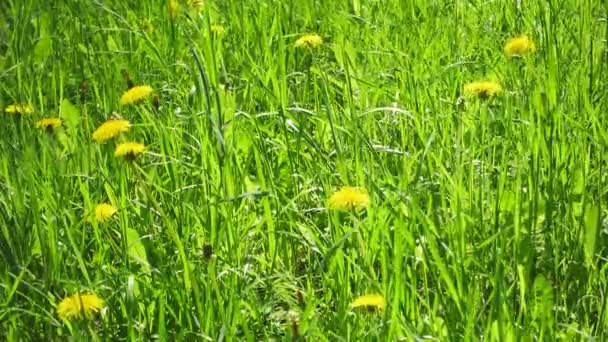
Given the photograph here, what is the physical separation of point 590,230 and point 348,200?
0.38m

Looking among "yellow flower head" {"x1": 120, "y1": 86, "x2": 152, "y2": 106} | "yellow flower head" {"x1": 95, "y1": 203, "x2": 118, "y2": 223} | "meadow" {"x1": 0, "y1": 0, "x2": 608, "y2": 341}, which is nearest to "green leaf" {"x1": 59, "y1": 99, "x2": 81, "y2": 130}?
"meadow" {"x1": 0, "y1": 0, "x2": 608, "y2": 341}

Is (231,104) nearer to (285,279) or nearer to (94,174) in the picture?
(94,174)

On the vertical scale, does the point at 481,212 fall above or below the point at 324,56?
below

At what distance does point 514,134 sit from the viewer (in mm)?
2008

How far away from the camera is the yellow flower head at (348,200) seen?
1638mm

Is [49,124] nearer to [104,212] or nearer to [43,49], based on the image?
[104,212]

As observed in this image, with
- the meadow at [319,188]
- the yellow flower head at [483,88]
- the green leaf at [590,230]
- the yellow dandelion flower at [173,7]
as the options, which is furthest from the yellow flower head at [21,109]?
the green leaf at [590,230]

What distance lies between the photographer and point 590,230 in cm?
159

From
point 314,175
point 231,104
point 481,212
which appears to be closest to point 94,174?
point 231,104

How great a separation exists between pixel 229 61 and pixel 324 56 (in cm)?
26

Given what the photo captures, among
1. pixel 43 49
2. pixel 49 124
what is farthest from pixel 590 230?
pixel 43 49

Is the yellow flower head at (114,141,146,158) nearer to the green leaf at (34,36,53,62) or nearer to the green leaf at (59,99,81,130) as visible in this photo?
the green leaf at (59,99,81,130)

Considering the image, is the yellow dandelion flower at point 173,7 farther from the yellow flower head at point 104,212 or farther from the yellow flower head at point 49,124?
the yellow flower head at point 104,212

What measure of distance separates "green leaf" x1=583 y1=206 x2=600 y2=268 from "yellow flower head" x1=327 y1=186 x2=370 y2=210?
343 mm
